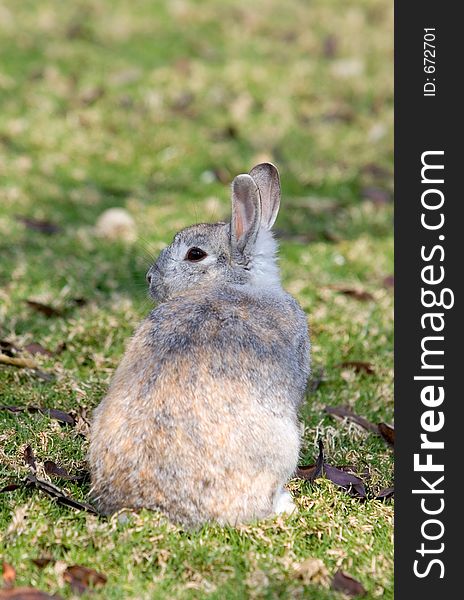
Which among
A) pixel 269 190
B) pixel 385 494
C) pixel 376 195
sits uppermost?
pixel 376 195

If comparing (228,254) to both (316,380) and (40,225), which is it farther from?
(40,225)

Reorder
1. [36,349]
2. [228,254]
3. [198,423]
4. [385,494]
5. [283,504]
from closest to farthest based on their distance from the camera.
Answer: [198,423]
[283,504]
[385,494]
[228,254]
[36,349]

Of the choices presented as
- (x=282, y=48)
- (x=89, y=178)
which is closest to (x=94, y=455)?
(x=89, y=178)

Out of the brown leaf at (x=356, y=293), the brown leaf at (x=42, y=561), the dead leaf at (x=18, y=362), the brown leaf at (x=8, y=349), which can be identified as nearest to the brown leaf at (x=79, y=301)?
the brown leaf at (x=8, y=349)

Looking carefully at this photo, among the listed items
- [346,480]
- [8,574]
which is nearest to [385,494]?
[346,480]

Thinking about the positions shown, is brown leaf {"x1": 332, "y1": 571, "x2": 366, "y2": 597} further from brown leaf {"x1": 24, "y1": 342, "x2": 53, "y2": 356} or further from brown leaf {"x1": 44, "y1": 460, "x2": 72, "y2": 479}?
brown leaf {"x1": 24, "y1": 342, "x2": 53, "y2": 356}

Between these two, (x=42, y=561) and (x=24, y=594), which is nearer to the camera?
(x=24, y=594)
